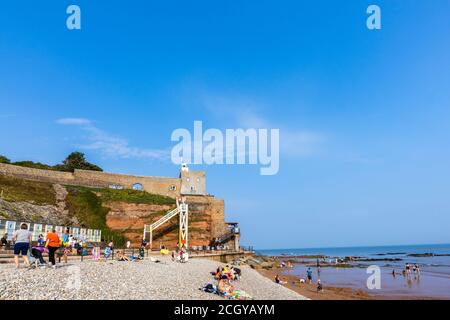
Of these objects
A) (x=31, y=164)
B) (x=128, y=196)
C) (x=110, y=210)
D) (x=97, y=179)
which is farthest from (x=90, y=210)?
(x=31, y=164)

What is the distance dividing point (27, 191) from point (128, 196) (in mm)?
12878

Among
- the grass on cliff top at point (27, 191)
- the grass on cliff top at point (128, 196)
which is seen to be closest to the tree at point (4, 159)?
the grass on cliff top at point (27, 191)

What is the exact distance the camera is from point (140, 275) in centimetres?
1514

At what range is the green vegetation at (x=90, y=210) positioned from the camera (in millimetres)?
39406

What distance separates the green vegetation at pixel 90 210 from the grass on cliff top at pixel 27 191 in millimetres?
2304

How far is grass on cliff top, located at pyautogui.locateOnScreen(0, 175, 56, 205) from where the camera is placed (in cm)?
3578

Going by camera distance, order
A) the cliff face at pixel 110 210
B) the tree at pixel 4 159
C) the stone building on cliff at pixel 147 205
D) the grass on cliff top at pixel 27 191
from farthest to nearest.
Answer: the tree at pixel 4 159, the stone building on cliff at pixel 147 205, the cliff face at pixel 110 210, the grass on cliff top at pixel 27 191

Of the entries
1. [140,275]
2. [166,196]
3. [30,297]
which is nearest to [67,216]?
[166,196]

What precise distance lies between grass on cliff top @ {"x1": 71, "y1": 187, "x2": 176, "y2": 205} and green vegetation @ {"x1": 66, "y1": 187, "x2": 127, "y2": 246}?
4.74 feet

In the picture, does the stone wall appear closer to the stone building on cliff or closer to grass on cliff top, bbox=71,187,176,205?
the stone building on cliff

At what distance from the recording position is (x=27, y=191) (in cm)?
3916

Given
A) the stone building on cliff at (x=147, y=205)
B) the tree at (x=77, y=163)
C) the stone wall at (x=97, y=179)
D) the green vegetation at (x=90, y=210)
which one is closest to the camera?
the green vegetation at (x=90, y=210)

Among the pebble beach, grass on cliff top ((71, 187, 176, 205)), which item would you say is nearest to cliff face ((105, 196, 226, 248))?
grass on cliff top ((71, 187, 176, 205))

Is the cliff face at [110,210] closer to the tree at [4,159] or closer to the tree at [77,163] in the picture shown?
the tree at [4,159]
